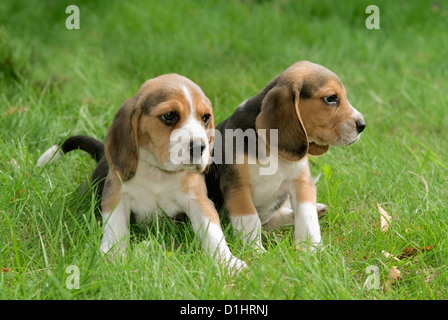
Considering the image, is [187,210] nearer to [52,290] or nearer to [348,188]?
[52,290]

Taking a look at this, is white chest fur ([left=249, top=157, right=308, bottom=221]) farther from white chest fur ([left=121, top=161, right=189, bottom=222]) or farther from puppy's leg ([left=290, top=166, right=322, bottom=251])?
white chest fur ([left=121, top=161, right=189, bottom=222])

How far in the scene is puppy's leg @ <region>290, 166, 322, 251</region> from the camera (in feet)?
14.1

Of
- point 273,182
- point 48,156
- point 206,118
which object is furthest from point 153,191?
point 48,156

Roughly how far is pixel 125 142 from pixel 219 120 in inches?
90.3

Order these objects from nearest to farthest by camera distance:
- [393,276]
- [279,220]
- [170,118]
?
[393,276] < [170,118] < [279,220]

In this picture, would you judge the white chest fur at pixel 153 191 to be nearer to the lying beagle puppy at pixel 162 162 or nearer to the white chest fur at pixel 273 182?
the lying beagle puppy at pixel 162 162

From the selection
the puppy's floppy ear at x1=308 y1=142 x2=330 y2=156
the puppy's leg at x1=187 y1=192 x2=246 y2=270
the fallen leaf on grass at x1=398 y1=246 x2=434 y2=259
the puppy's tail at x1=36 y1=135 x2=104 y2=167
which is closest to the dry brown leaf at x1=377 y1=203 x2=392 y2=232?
the fallen leaf on grass at x1=398 y1=246 x2=434 y2=259

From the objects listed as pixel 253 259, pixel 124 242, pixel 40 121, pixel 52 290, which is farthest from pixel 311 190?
pixel 40 121

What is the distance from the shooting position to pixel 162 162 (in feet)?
13.2

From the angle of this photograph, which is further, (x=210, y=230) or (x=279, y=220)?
(x=279, y=220)

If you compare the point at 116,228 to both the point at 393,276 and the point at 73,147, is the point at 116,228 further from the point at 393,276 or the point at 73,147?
the point at 393,276

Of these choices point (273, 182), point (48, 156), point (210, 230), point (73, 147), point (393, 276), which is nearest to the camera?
point (393, 276)

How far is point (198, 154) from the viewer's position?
3869 mm

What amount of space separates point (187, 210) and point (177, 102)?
2.74 ft
